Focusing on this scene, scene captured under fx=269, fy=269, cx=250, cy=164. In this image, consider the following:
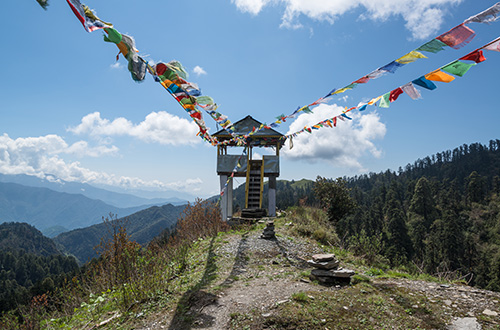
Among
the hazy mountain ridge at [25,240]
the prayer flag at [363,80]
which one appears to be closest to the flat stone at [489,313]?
the prayer flag at [363,80]

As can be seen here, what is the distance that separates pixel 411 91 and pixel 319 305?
4378 mm

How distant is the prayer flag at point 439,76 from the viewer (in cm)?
464

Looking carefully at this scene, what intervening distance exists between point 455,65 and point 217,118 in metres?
7.21

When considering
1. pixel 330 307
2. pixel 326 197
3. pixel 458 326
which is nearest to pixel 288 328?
pixel 330 307

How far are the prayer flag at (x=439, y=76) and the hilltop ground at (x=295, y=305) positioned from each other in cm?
379

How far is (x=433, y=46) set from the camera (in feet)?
15.6

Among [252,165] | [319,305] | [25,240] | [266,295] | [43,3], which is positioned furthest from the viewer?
[25,240]

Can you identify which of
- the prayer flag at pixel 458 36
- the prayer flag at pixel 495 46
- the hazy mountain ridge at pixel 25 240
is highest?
the prayer flag at pixel 458 36

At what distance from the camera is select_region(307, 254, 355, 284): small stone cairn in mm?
5684

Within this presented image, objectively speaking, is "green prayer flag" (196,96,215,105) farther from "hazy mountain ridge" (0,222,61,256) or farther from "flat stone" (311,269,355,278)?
"hazy mountain ridge" (0,222,61,256)

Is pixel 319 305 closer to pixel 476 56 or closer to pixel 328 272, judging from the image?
pixel 328 272

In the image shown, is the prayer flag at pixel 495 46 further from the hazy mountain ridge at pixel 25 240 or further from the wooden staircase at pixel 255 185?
the hazy mountain ridge at pixel 25 240

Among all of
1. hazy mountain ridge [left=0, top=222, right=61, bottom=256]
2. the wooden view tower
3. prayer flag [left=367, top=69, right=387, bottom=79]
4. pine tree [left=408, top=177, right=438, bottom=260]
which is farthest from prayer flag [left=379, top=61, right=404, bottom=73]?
hazy mountain ridge [left=0, top=222, right=61, bottom=256]

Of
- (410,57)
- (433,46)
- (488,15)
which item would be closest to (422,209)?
(410,57)
